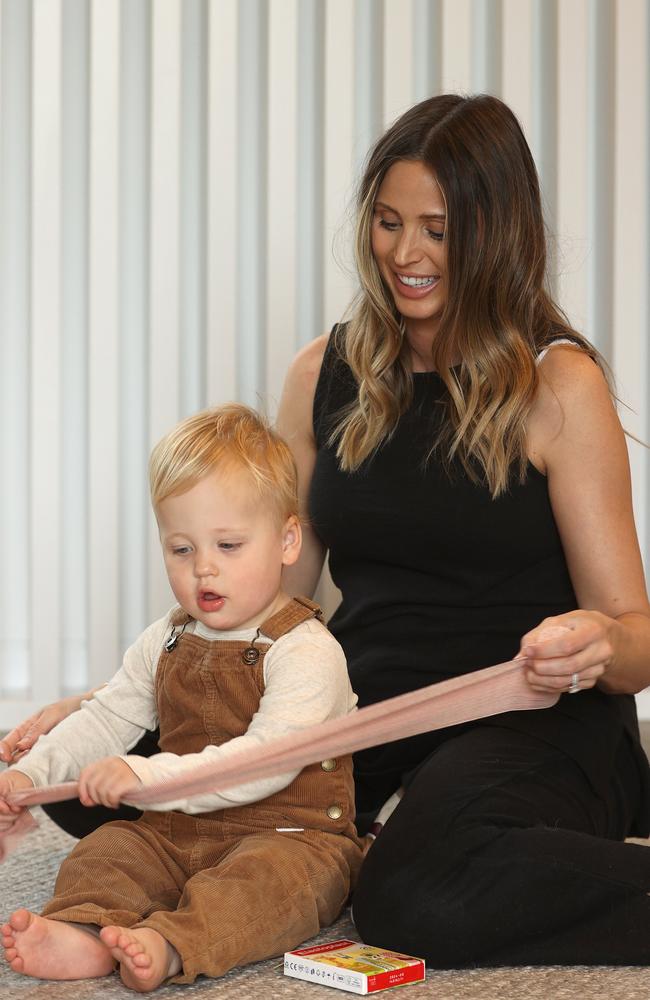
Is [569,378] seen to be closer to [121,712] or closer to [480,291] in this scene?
[480,291]

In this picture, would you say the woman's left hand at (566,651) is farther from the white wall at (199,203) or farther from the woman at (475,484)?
the white wall at (199,203)

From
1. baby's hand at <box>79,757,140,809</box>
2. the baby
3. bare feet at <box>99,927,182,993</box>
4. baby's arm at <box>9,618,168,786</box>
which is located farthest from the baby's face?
bare feet at <box>99,927,182,993</box>

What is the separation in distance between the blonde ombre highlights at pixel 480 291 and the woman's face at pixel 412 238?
1cm

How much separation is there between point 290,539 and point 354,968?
17.9 inches

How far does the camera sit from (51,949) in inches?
46.1

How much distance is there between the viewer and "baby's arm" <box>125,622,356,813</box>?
1.22 metres

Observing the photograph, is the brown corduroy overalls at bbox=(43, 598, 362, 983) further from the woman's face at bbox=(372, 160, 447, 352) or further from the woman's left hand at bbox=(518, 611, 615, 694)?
the woman's face at bbox=(372, 160, 447, 352)

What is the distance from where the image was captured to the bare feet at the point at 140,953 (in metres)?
1.12

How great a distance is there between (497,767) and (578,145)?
1.43 metres

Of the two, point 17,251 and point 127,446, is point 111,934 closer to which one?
point 127,446

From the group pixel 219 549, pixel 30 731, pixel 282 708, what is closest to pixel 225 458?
pixel 219 549

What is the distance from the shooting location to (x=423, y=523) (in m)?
1.56

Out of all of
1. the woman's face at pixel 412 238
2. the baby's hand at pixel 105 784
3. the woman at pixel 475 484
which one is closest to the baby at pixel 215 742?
the baby's hand at pixel 105 784

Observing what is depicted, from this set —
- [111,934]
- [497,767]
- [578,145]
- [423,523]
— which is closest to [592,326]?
[578,145]
